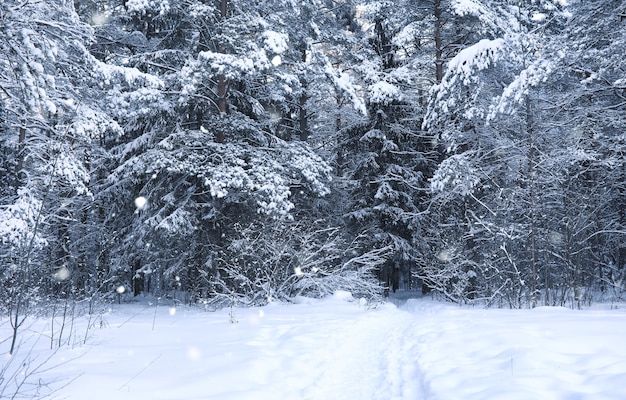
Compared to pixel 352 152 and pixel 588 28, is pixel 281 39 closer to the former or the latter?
pixel 588 28

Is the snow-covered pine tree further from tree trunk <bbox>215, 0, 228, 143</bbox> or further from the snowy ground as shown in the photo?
tree trunk <bbox>215, 0, 228, 143</bbox>

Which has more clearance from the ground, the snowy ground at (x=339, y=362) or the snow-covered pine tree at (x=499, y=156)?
the snow-covered pine tree at (x=499, y=156)

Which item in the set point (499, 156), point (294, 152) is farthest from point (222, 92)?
point (499, 156)

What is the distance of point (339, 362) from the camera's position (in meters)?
5.41

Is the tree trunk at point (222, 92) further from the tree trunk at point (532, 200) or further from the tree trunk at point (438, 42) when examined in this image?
the tree trunk at point (532, 200)

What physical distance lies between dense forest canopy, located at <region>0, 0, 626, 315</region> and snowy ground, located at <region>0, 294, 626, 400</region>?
4260mm

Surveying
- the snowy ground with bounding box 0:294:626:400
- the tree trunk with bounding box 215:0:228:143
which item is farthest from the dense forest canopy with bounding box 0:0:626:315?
the snowy ground with bounding box 0:294:626:400

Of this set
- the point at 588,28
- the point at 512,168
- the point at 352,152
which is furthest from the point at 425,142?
the point at 588,28

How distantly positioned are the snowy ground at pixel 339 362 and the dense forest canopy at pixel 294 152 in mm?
4260

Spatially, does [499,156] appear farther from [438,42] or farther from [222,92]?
[222,92]

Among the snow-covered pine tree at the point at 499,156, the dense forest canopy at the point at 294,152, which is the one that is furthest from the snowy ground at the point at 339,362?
the snow-covered pine tree at the point at 499,156

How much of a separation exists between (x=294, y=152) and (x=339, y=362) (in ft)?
29.1

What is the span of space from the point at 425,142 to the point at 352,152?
3.41 m

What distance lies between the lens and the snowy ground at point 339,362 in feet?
12.2
